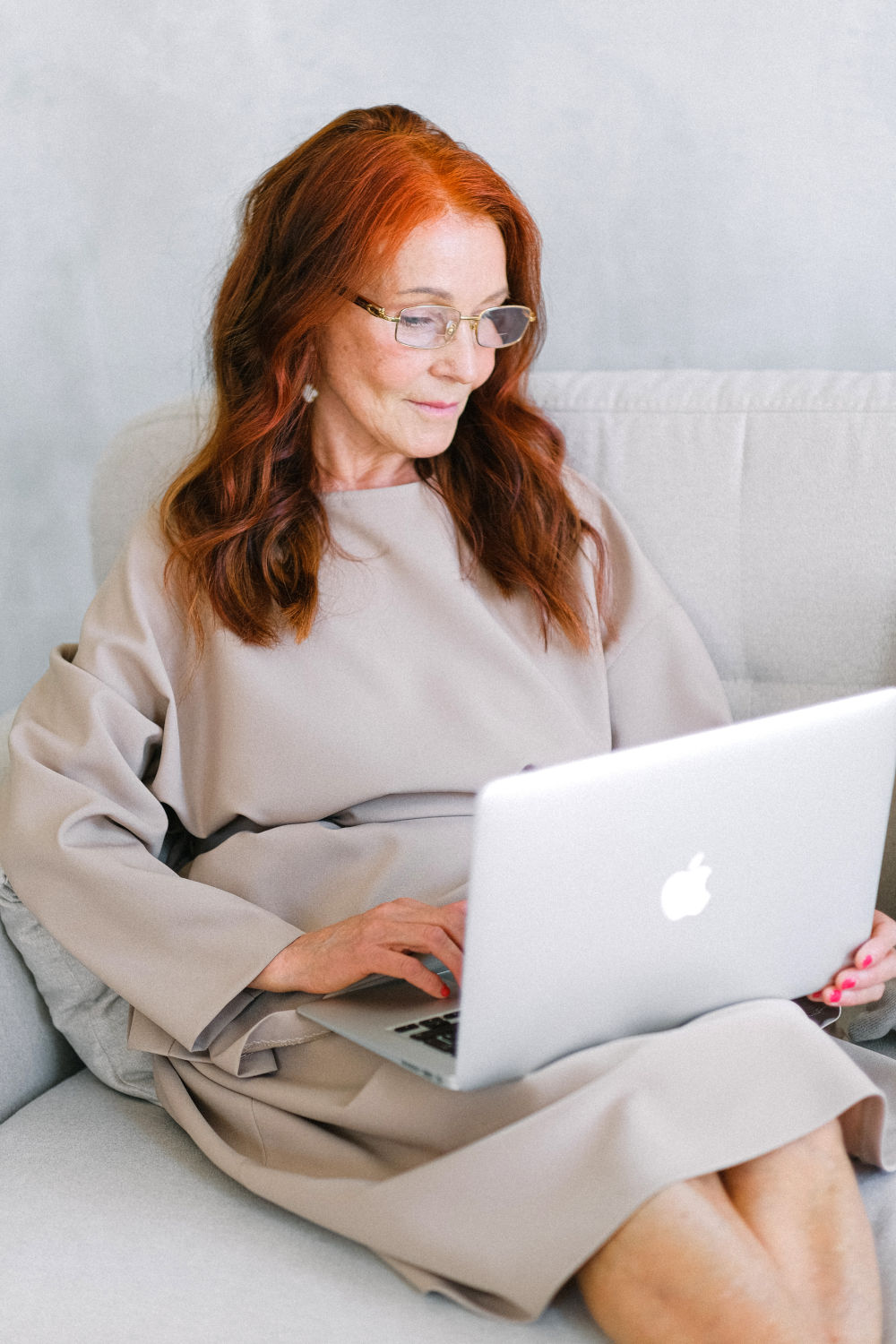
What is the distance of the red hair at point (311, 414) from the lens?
4.89 feet

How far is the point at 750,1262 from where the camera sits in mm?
965

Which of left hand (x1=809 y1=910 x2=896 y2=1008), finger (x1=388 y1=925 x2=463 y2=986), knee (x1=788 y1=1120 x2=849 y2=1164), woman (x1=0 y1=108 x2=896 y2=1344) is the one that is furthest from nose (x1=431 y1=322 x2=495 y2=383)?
knee (x1=788 y1=1120 x2=849 y2=1164)

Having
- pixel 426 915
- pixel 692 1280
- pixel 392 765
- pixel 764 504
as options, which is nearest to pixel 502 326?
pixel 764 504

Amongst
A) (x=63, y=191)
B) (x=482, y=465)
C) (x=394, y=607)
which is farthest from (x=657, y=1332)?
(x=63, y=191)

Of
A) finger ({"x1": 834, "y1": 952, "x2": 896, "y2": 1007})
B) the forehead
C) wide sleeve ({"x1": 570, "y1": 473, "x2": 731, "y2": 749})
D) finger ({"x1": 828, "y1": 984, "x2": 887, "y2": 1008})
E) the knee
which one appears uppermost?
the forehead

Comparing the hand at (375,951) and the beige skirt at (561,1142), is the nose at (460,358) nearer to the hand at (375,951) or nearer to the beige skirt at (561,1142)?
the hand at (375,951)

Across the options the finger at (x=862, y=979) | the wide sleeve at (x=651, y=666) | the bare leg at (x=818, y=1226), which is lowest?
the bare leg at (x=818, y=1226)

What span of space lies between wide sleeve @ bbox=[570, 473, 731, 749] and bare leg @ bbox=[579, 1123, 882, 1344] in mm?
651

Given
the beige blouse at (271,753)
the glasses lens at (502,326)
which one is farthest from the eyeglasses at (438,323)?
the beige blouse at (271,753)

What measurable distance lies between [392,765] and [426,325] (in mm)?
500

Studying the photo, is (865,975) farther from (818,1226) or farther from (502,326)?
(502,326)

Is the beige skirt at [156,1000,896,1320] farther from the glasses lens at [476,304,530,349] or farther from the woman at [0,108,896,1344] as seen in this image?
the glasses lens at [476,304,530,349]

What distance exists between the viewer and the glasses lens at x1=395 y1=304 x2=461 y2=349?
1.47m

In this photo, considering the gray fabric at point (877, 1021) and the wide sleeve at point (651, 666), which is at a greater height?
the wide sleeve at point (651, 666)
